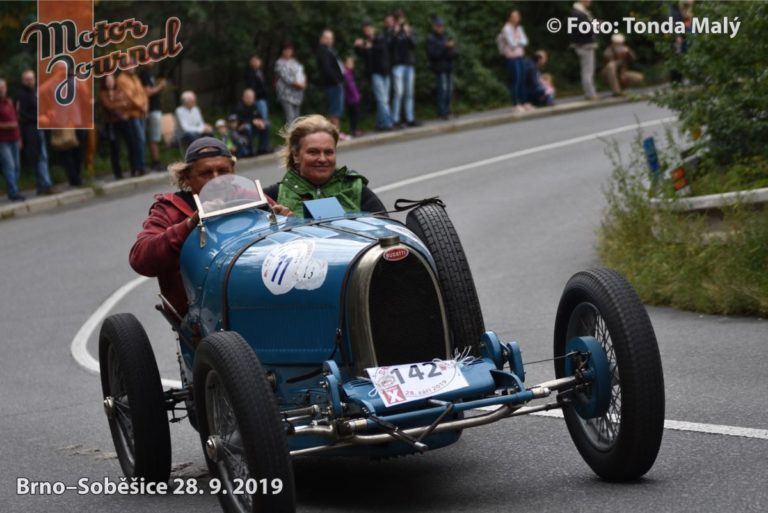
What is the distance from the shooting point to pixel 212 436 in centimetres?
597

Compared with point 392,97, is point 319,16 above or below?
above

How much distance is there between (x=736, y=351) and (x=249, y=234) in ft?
12.5

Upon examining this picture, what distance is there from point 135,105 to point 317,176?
51.4ft

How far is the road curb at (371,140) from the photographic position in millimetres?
21312

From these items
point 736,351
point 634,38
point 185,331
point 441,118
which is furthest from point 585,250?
point 634,38

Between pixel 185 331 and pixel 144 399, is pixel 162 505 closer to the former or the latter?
pixel 144 399

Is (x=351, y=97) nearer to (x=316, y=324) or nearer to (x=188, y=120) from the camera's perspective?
(x=188, y=120)

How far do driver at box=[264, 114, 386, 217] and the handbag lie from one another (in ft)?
47.5

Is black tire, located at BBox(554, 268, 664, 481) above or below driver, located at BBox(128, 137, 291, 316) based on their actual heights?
below

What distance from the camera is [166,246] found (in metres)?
7.27

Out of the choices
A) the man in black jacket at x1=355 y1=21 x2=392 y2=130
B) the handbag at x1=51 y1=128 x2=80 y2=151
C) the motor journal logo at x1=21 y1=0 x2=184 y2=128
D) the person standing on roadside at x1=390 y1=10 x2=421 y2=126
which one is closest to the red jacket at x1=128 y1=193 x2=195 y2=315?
the motor journal logo at x1=21 y1=0 x2=184 y2=128

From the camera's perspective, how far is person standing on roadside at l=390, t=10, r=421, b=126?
86.3ft

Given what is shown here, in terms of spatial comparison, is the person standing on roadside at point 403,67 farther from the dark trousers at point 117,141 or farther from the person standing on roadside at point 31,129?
the person standing on roadside at point 31,129

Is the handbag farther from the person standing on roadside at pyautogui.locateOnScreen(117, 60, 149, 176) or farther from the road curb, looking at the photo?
the person standing on roadside at pyautogui.locateOnScreen(117, 60, 149, 176)
